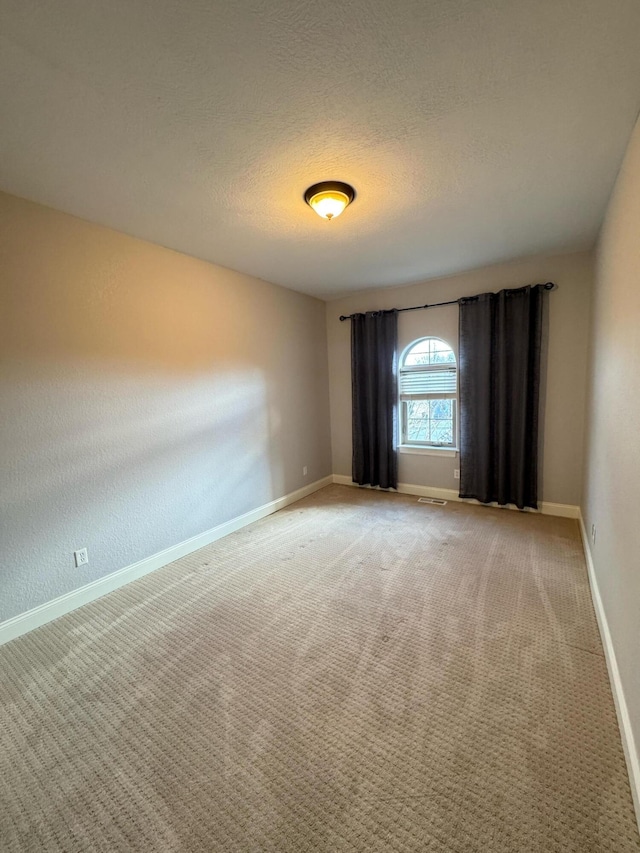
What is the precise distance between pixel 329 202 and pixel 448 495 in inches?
130

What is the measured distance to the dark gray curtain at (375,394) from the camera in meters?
4.25

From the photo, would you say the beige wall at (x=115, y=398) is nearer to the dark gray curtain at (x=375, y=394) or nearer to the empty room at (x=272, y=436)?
the empty room at (x=272, y=436)

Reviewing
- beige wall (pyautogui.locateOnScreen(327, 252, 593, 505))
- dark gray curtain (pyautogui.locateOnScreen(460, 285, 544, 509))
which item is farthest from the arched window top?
dark gray curtain (pyautogui.locateOnScreen(460, 285, 544, 509))

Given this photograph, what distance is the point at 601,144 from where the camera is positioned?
5.59 ft

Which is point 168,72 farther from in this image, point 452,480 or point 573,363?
point 452,480

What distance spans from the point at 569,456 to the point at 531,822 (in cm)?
307

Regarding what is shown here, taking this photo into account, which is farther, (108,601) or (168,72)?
(108,601)

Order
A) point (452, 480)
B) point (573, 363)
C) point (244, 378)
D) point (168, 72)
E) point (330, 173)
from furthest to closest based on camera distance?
1. point (452, 480)
2. point (244, 378)
3. point (573, 363)
4. point (330, 173)
5. point (168, 72)

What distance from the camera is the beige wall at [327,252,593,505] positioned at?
3258 mm

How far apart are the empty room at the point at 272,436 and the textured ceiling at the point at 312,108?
0.04 ft

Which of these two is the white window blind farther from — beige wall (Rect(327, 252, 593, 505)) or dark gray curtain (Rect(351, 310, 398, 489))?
beige wall (Rect(327, 252, 593, 505))

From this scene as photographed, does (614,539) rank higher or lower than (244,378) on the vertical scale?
lower

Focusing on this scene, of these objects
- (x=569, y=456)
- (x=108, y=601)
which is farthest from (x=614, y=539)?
(x=108, y=601)

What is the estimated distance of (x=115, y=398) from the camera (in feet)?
8.24
